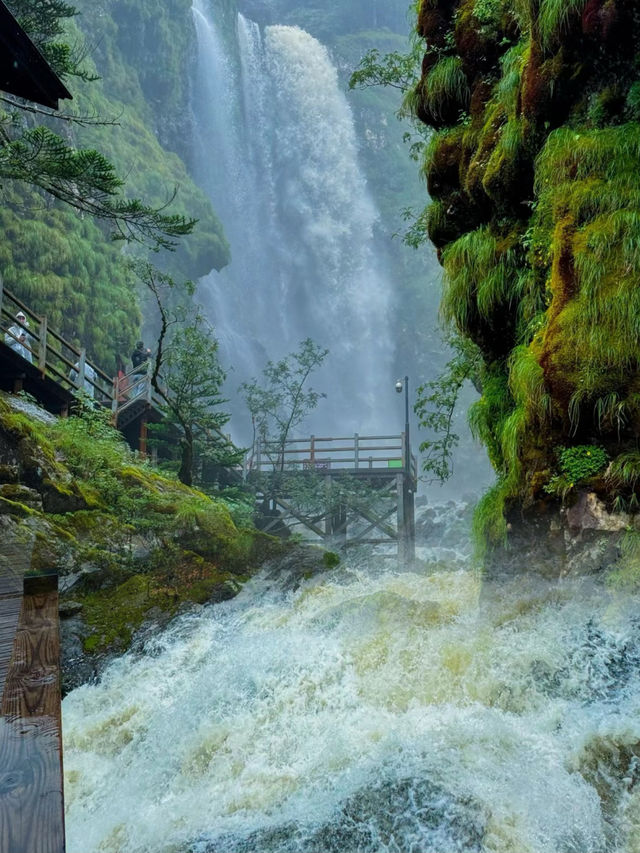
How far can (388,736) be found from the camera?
12.3 feet

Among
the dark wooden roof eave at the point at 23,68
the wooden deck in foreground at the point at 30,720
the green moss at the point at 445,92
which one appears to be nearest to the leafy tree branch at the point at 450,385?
the green moss at the point at 445,92

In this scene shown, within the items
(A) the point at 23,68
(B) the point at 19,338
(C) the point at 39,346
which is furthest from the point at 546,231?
(C) the point at 39,346

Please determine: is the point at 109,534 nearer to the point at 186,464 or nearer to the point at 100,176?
the point at 100,176

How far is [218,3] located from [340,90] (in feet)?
51.1

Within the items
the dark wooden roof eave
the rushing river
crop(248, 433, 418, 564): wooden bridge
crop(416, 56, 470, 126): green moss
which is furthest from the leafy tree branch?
crop(248, 433, 418, 564): wooden bridge

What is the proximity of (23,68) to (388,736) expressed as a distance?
503 centimetres

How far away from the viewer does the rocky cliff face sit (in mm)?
4543

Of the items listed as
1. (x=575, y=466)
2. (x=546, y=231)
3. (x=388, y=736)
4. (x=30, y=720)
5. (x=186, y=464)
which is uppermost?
(x=186, y=464)

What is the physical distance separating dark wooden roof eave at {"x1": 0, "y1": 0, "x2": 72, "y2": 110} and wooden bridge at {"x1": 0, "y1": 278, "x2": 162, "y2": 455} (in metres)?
7.66

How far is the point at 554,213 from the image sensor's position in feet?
17.2

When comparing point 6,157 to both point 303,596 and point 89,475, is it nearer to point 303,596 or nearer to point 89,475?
point 89,475

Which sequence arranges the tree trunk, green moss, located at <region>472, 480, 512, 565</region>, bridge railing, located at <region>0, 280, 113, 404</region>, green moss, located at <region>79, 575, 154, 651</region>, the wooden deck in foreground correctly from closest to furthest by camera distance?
the wooden deck in foreground, green moss, located at <region>472, 480, 512, 565</region>, green moss, located at <region>79, 575, 154, 651</region>, bridge railing, located at <region>0, 280, 113, 404</region>, the tree trunk

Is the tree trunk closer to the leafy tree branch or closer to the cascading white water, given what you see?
the leafy tree branch

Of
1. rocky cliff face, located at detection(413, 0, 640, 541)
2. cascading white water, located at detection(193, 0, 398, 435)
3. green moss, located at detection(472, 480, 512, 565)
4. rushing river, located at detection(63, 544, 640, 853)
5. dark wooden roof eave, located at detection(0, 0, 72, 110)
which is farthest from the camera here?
cascading white water, located at detection(193, 0, 398, 435)
